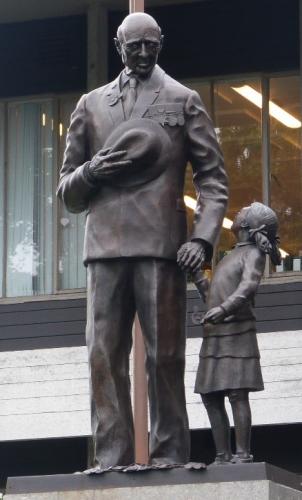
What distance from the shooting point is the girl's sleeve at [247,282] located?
1304 centimetres

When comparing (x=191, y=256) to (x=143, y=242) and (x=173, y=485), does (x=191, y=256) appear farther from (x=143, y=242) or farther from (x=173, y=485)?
(x=173, y=485)

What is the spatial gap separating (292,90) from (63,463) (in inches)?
252

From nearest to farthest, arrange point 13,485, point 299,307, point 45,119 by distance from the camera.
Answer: point 13,485 < point 299,307 < point 45,119

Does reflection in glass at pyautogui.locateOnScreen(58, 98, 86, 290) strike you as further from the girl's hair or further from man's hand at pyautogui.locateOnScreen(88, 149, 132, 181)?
man's hand at pyautogui.locateOnScreen(88, 149, 132, 181)

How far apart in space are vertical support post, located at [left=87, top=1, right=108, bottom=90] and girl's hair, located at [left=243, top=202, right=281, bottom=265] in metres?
16.9

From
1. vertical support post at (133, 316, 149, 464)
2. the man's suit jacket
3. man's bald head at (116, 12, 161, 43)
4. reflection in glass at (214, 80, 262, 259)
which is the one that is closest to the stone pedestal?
the man's suit jacket

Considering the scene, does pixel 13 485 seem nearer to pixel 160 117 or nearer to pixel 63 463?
pixel 160 117

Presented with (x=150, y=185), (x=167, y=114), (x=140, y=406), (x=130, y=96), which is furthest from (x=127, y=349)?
(x=140, y=406)

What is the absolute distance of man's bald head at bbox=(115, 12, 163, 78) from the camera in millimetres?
12352

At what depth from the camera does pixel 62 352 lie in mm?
29531

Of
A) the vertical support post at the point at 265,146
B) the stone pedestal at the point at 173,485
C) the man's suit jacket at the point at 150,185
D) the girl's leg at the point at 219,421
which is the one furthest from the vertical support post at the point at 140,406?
the vertical support post at the point at 265,146

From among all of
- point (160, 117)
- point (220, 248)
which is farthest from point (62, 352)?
point (160, 117)

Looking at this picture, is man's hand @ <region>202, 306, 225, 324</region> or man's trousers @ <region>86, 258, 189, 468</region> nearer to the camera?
man's trousers @ <region>86, 258, 189, 468</region>

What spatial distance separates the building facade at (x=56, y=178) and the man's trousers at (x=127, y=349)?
15071 millimetres
